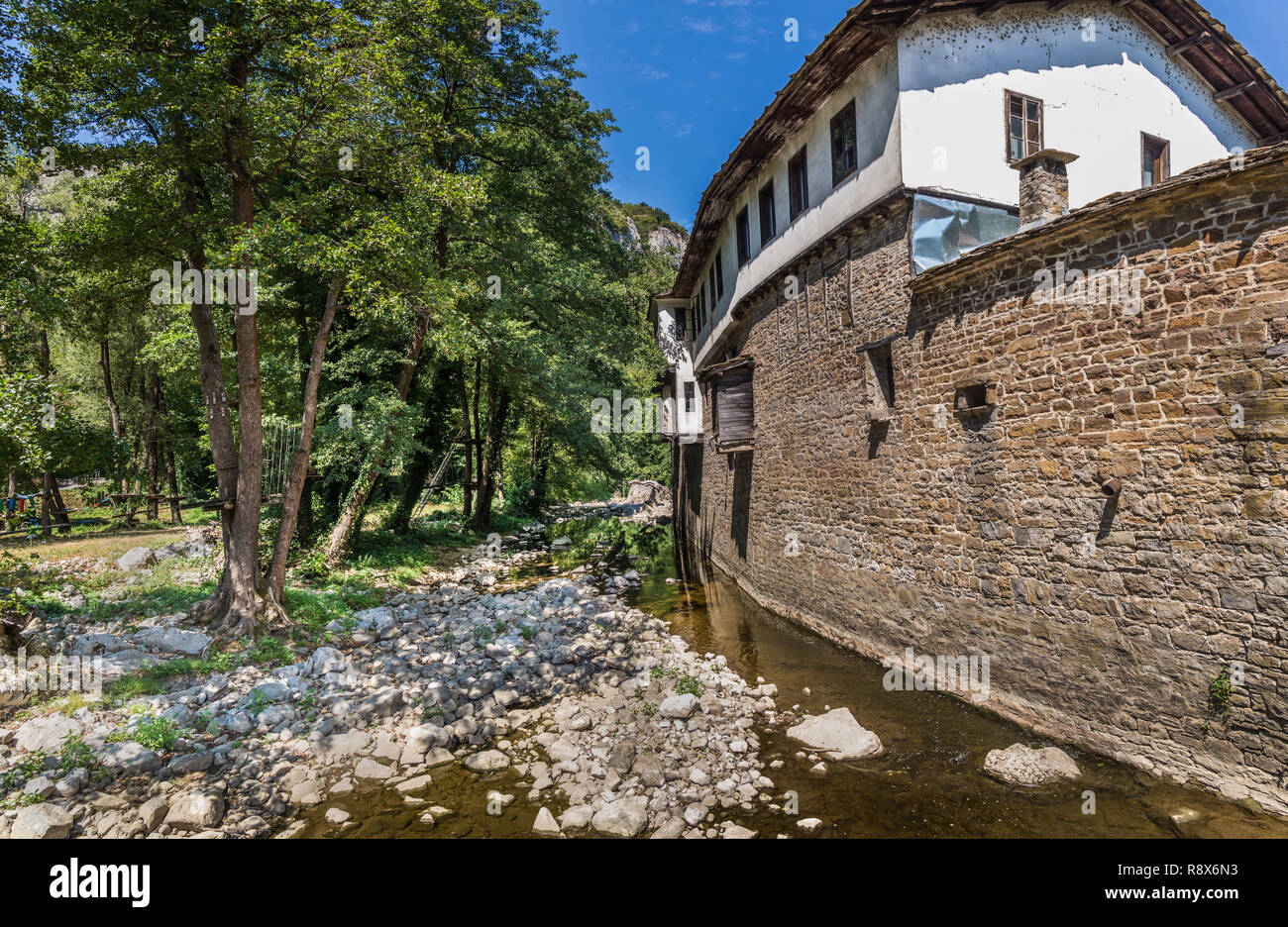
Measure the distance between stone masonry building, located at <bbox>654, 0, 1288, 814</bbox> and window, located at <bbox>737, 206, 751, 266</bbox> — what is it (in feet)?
0.58

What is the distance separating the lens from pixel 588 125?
18.7 metres

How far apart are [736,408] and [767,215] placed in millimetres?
4581

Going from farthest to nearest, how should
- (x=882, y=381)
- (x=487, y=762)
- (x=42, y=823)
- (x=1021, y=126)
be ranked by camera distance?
(x=1021, y=126) → (x=882, y=381) → (x=487, y=762) → (x=42, y=823)

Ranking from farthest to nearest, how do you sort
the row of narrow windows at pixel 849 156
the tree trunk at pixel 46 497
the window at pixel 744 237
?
the tree trunk at pixel 46 497 < the window at pixel 744 237 < the row of narrow windows at pixel 849 156

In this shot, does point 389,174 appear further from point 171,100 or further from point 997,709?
point 997,709

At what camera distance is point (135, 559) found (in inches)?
486

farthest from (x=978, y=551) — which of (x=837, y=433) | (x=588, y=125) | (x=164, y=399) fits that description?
(x=164, y=399)

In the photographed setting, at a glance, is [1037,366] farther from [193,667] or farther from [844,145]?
[193,667]

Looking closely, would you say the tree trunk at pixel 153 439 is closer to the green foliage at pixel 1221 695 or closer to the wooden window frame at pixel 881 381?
the wooden window frame at pixel 881 381

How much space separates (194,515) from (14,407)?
17620 millimetres

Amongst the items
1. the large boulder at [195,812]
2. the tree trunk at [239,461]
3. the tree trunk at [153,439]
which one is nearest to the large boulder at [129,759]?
the large boulder at [195,812]

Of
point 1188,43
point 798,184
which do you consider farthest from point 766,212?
point 1188,43

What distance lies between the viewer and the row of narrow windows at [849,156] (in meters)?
9.68

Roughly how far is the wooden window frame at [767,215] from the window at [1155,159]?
7003mm
